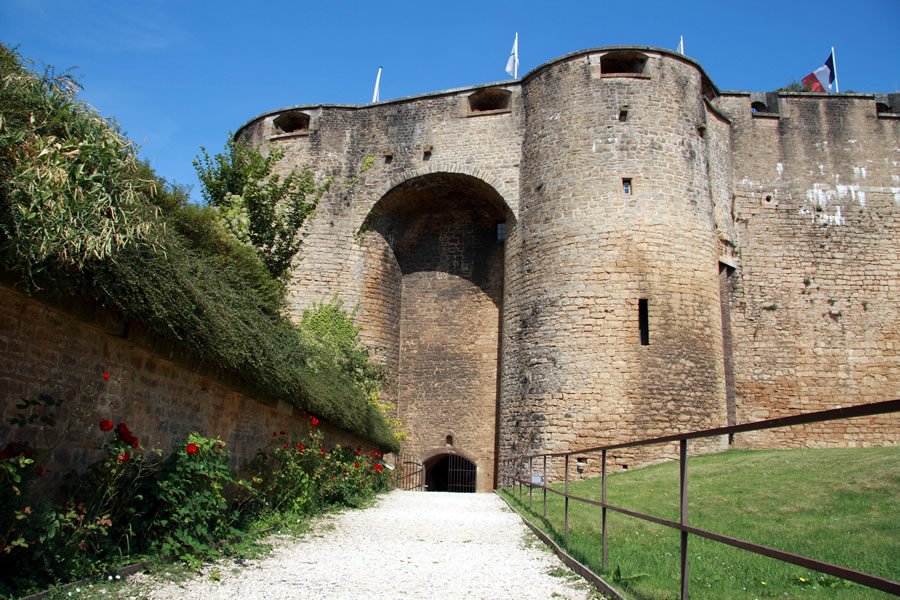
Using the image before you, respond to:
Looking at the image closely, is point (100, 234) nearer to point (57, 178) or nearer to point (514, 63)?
point (57, 178)

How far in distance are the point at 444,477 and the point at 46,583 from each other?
1795cm

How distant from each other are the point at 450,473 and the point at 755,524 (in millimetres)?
14201

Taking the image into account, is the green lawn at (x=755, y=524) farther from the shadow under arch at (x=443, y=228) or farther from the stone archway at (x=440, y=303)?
the shadow under arch at (x=443, y=228)

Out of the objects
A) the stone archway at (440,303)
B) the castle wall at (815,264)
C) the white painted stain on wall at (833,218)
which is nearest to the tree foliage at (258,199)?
the stone archway at (440,303)

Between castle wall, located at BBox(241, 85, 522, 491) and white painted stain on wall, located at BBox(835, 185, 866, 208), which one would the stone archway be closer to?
castle wall, located at BBox(241, 85, 522, 491)

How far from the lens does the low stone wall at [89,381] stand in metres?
4.27

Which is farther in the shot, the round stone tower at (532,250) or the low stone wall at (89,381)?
the round stone tower at (532,250)

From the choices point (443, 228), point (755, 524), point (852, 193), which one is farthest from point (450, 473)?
point (755, 524)

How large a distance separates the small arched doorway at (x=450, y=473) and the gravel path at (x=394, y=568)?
35.9 ft

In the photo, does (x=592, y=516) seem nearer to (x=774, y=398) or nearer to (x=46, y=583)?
(x=46, y=583)

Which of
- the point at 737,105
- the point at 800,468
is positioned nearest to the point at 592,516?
the point at 800,468

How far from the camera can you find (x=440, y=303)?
20.5 meters

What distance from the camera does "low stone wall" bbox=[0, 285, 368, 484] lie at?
14.0 feet

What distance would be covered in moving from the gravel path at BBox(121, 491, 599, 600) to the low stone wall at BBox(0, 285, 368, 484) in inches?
40.9
